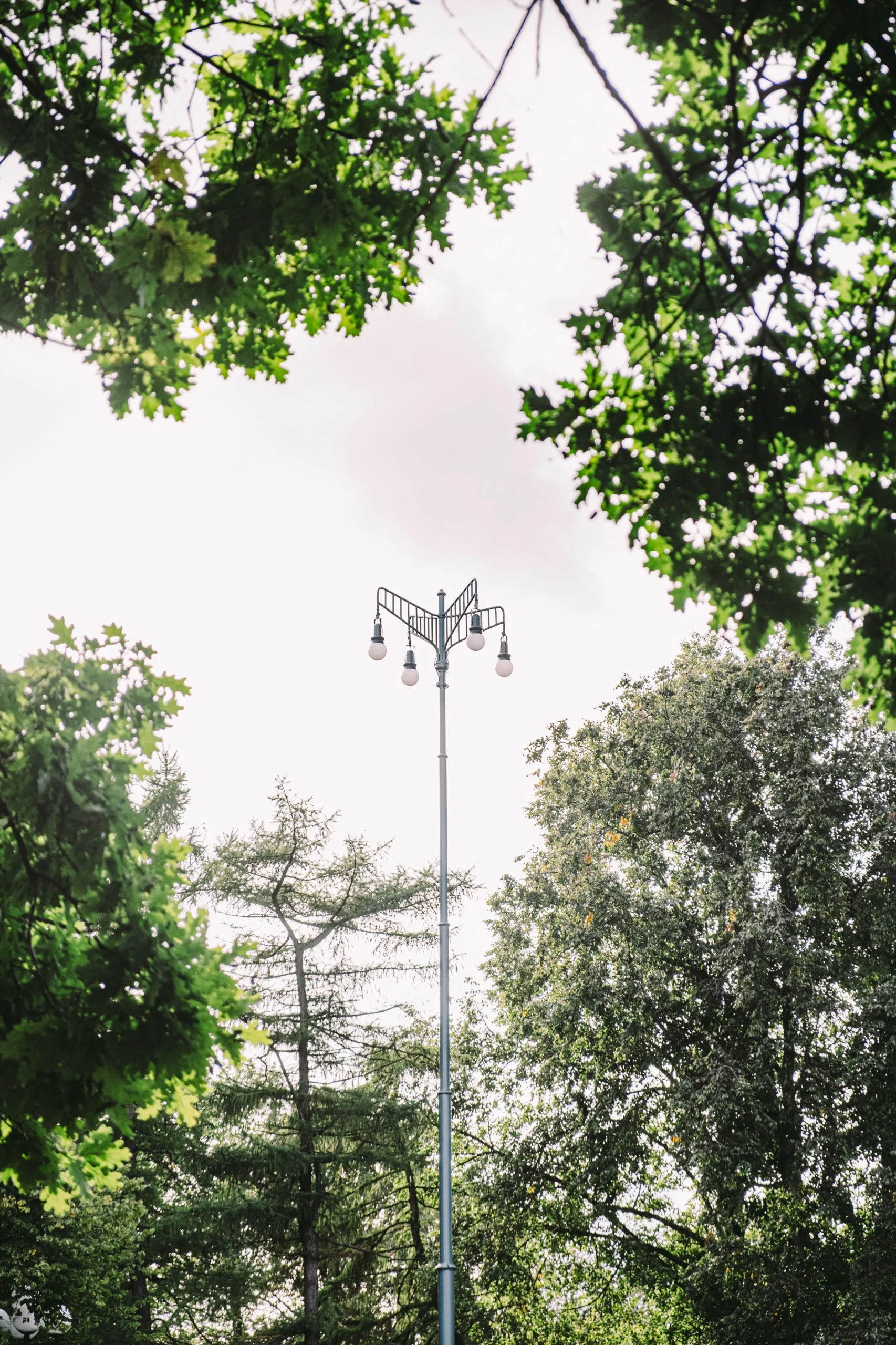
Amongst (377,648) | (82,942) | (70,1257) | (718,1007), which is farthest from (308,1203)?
(82,942)

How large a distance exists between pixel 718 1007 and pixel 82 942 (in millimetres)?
12355

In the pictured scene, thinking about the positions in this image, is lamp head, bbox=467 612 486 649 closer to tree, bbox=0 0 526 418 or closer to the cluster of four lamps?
the cluster of four lamps

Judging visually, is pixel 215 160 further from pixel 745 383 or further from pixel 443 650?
pixel 443 650

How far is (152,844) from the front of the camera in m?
5.33

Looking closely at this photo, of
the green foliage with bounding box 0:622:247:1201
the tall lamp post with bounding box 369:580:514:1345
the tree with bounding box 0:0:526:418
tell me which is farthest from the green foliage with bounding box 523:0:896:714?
the tall lamp post with bounding box 369:580:514:1345

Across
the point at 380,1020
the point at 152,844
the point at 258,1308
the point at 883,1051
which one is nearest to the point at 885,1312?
the point at 883,1051

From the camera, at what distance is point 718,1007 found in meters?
15.5

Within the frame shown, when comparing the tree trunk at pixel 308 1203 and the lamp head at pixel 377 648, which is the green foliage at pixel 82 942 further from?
the tree trunk at pixel 308 1203

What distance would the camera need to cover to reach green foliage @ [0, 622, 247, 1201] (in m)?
4.50

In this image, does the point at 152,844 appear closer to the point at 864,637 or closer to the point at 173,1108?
the point at 173,1108

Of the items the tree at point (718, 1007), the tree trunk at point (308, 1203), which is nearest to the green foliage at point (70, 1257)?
the tree trunk at point (308, 1203)

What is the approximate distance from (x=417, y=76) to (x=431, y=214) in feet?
1.73

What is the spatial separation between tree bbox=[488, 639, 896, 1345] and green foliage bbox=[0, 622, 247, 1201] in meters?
10.5

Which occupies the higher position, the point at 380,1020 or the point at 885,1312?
the point at 380,1020
